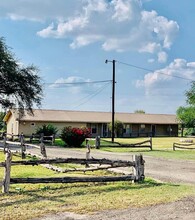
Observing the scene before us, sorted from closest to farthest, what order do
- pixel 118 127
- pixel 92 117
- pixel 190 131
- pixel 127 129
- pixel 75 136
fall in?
pixel 75 136 < pixel 118 127 < pixel 92 117 < pixel 127 129 < pixel 190 131

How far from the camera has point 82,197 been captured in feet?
32.1

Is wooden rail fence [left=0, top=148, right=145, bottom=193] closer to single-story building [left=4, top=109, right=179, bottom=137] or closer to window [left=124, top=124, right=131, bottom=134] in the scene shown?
single-story building [left=4, top=109, right=179, bottom=137]

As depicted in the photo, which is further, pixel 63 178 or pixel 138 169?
pixel 138 169

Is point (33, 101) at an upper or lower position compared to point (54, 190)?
upper

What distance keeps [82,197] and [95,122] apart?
2058 inches

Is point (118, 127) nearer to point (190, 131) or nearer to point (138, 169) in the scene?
point (190, 131)

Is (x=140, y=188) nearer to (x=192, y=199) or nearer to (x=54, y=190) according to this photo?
(x=192, y=199)

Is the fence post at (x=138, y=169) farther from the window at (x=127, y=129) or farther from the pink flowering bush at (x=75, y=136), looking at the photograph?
the window at (x=127, y=129)

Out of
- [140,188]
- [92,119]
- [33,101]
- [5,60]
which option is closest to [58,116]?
[92,119]

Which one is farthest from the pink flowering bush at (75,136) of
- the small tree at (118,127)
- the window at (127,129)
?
the window at (127,129)

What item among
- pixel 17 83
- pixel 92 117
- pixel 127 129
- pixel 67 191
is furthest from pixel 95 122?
pixel 67 191

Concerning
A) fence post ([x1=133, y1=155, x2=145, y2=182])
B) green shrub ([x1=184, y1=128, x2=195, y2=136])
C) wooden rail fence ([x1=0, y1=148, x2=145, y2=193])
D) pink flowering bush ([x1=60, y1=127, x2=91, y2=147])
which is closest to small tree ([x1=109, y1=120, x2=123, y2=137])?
green shrub ([x1=184, y1=128, x2=195, y2=136])

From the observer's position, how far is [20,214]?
793 cm

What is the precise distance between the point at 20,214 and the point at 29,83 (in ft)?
115
